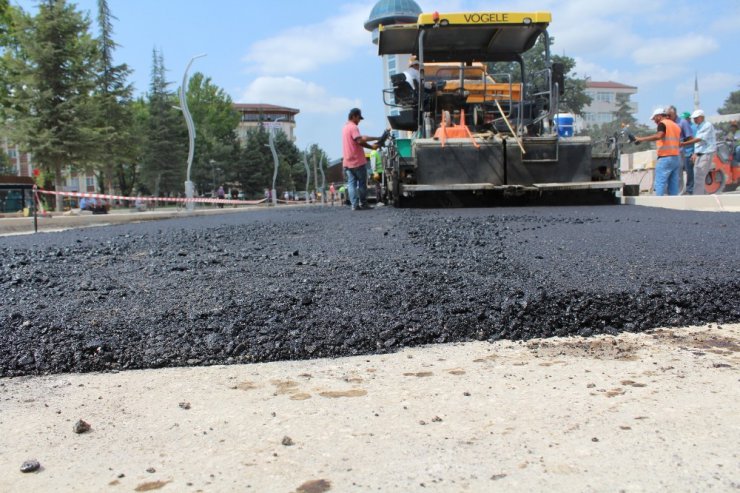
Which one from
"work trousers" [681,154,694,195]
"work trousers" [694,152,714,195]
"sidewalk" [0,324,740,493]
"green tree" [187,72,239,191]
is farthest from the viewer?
"green tree" [187,72,239,191]

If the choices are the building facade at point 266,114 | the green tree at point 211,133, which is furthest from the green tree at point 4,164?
the building facade at point 266,114

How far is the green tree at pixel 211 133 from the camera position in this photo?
49.6m

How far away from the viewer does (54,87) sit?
2345cm

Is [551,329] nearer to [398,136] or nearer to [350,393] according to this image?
[350,393]

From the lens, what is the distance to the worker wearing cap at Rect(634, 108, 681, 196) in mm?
9352

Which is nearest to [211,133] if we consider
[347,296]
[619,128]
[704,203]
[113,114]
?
[113,114]

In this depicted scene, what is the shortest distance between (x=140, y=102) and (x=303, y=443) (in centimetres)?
5873

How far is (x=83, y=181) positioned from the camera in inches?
3487

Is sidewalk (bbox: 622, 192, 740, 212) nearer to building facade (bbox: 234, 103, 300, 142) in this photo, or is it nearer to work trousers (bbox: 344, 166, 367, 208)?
work trousers (bbox: 344, 166, 367, 208)

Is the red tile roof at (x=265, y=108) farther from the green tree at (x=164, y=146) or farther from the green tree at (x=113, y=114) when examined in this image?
the green tree at (x=113, y=114)

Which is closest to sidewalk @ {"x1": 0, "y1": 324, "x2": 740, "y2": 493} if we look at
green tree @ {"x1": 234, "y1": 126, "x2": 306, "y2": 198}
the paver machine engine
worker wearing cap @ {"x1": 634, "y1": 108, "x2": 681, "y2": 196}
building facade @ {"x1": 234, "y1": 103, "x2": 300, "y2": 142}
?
the paver machine engine

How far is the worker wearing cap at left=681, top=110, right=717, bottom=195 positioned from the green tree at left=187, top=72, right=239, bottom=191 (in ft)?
142

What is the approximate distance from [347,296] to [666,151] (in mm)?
8223

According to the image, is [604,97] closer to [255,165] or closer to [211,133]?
[255,165]
